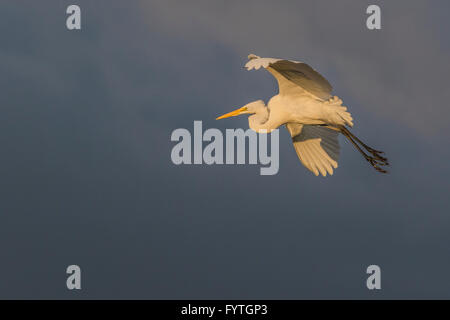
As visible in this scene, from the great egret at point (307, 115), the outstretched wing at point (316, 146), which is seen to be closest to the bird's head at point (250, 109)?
the great egret at point (307, 115)

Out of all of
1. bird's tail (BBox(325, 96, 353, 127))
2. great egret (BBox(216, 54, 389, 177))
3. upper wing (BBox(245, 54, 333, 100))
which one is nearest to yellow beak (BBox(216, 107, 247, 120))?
great egret (BBox(216, 54, 389, 177))

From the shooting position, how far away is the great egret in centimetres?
1254

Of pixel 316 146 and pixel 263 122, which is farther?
pixel 316 146

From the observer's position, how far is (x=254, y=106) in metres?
13.7

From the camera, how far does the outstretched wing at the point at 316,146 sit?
14.5 metres

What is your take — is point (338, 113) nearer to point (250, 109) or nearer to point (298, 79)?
point (298, 79)

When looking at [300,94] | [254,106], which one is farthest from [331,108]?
[254,106]

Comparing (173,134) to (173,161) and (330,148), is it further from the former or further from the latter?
(330,148)

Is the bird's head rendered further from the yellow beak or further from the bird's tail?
the bird's tail

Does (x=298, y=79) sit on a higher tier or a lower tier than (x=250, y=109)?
higher

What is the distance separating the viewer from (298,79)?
1268 cm

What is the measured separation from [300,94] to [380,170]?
2.45m

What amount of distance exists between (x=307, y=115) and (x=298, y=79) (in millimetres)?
855

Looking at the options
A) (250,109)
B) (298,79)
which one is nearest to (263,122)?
(250,109)
